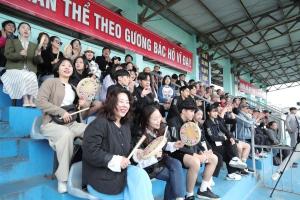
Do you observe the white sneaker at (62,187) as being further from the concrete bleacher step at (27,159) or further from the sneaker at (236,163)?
the sneaker at (236,163)

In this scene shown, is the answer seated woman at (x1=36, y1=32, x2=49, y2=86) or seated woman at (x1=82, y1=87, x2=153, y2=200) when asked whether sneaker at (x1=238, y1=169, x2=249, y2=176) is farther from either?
seated woman at (x1=36, y1=32, x2=49, y2=86)

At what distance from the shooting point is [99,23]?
15.5 ft

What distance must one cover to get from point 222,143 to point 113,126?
7.62 feet

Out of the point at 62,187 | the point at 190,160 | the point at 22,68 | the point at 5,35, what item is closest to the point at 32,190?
the point at 62,187

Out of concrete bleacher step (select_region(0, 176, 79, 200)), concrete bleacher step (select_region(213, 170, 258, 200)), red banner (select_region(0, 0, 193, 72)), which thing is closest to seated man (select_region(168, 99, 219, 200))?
concrete bleacher step (select_region(213, 170, 258, 200))

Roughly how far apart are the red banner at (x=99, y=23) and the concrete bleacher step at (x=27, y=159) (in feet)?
6.89

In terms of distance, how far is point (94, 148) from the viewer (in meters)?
1.51

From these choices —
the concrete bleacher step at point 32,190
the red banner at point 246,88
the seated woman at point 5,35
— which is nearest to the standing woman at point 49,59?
the seated woman at point 5,35

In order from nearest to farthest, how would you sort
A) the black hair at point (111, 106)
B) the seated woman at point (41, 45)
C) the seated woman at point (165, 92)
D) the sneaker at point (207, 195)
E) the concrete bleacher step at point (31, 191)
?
the black hair at point (111, 106), the concrete bleacher step at point (31, 191), the sneaker at point (207, 195), the seated woman at point (41, 45), the seated woman at point (165, 92)

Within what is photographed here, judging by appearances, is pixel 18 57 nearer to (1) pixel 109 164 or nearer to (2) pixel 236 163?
(1) pixel 109 164

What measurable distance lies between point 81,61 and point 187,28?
6.23 m

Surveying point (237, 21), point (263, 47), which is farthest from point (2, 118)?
point (263, 47)

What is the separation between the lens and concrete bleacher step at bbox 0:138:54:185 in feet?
6.70

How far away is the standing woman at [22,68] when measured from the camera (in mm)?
2709
